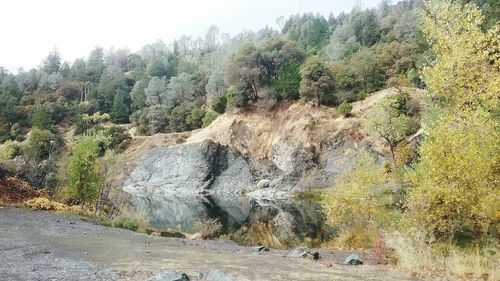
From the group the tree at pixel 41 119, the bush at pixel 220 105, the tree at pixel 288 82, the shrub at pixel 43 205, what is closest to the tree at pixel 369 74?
the tree at pixel 288 82

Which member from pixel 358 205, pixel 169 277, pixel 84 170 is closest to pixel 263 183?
pixel 84 170

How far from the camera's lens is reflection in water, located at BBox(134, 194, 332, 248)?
3020cm

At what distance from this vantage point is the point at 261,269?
493 inches

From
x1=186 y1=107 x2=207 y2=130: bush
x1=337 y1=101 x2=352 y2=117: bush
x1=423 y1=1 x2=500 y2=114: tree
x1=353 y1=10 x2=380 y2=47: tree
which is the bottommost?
x1=423 y1=1 x2=500 y2=114: tree

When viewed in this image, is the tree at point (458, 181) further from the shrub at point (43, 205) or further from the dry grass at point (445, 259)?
the shrub at point (43, 205)

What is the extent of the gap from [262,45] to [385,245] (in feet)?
256

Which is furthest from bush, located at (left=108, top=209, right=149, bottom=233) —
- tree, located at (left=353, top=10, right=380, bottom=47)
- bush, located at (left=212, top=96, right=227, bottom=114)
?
tree, located at (left=353, top=10, right=380, bottom=47)

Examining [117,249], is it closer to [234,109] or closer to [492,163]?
[492,163]

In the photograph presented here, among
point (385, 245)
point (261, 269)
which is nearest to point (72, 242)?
point (261, 269)

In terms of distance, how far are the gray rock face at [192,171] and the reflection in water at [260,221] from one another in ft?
86.1

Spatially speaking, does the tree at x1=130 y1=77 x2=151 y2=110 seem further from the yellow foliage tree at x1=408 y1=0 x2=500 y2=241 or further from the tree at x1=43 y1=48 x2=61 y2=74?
the yellow foliage tree at x1=408 y1=0 x2=500 y2=241

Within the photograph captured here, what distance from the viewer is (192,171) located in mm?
85438

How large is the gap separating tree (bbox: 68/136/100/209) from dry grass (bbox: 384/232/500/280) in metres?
24.2

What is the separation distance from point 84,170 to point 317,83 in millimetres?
53999
